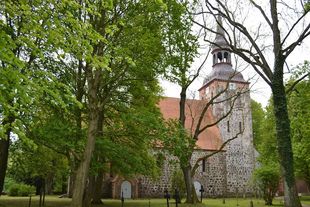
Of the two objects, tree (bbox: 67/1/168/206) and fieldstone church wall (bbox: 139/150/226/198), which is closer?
tree (bbox: 67/1/168/206)

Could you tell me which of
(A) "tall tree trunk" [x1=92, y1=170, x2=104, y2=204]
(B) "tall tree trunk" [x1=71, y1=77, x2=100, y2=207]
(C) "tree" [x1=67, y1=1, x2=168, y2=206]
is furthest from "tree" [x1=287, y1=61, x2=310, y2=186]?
(A) "tall tree trunk" [x1=92, y1=170, x2=104, y2=204]

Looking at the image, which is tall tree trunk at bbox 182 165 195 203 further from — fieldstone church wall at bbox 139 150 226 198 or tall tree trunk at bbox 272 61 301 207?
fieldstone church wall at bbox 139 150 226 198

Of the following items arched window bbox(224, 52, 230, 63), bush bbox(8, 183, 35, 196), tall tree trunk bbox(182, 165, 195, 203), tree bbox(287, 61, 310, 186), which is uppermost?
arched window bbox(224, 52, 230, 63)

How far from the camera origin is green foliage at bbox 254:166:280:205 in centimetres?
2392

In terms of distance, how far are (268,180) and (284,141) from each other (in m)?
11.0

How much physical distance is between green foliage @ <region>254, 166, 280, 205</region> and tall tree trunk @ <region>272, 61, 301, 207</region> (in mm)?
10437

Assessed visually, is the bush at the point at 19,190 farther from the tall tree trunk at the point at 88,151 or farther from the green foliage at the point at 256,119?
the green foliage at the point at 256,119

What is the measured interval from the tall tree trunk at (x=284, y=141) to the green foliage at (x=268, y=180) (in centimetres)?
1044

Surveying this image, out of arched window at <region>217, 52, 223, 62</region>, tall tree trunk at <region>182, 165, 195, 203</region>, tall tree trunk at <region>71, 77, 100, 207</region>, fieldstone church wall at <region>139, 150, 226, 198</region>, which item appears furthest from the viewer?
arched window at <region>217, 52, 223, 62</region>

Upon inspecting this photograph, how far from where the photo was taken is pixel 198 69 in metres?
22.5

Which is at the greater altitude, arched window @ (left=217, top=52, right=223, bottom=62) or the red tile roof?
arched window @ (left=217, top=52, right=223, bottom=62)

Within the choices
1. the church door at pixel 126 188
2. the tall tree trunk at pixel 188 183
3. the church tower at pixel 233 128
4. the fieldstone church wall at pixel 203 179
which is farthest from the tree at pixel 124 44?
the church tower at pixel 233 128

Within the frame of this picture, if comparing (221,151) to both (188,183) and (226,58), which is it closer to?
(226,58)

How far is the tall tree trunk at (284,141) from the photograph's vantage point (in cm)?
1359
